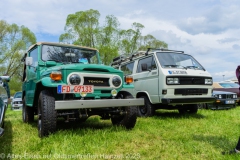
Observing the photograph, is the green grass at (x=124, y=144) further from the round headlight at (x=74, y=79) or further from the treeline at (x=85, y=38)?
the treeline at (x=85, y=38)

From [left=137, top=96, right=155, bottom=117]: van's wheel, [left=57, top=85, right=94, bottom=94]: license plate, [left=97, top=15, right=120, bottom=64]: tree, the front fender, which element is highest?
[left=97, top=15, right=120, bottom=64]: tree

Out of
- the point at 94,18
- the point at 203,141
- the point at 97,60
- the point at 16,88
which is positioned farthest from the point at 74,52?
the point at 16,88

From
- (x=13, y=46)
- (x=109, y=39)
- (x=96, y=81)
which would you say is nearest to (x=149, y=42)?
(x=109, y=39)

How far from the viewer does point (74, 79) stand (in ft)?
13.1

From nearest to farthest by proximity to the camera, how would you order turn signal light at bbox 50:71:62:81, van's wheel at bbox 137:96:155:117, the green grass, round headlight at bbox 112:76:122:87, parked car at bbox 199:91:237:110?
the green grass < turn signal light at bbox 50:71:62:81 < round headlight at bbox 112:76:122:87 < van's wheel at bbox 137:96:155:117 < parked car at bbox 199:91:237:110

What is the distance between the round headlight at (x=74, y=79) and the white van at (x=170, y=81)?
2758 millimetres

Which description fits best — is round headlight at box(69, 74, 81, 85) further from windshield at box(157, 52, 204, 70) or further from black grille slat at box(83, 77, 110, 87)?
windshield at box(157, 52, 204, 70)

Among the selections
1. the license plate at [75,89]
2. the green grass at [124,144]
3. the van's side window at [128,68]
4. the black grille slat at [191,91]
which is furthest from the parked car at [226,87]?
the license plate at [75,89]

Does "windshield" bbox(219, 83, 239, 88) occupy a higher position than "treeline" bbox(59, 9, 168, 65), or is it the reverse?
"treeline" bbox(59, 9, 168, 65)

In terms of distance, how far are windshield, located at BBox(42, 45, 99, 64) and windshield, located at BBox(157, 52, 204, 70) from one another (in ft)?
6.95

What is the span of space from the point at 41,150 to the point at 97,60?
10.5ft

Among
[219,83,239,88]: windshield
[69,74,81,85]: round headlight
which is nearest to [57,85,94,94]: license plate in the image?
[69,74,81,85]: round headlight

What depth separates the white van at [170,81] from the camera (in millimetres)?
5988

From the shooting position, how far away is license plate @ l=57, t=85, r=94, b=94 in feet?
12.2
